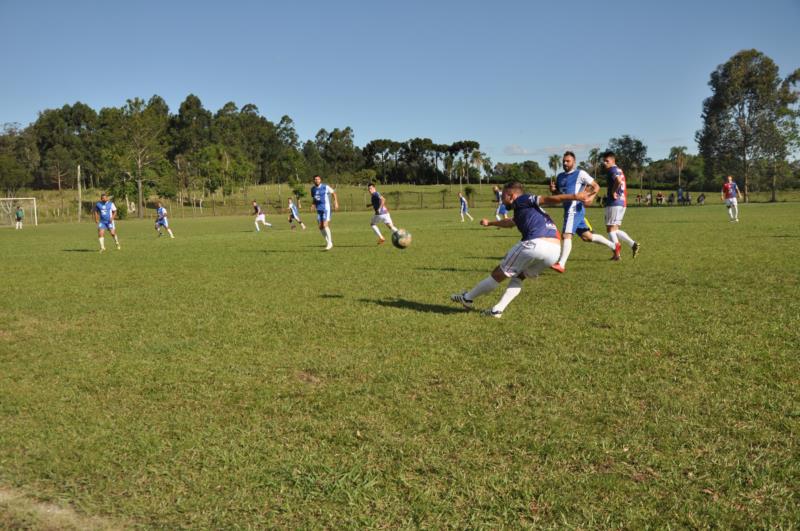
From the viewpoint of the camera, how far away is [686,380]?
191 inches

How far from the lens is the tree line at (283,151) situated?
261 ft

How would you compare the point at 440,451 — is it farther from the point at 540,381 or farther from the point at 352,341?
the point at 352,341

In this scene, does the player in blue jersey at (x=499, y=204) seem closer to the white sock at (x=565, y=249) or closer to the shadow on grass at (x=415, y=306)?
the white sock at (x=565, y=249)

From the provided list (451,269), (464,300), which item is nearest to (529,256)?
(464,300)

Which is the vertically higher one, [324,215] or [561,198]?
[561,198]

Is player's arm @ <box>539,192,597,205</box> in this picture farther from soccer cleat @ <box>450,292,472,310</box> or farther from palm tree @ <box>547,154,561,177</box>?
palm tree @ <box>547,154,561,177</box>

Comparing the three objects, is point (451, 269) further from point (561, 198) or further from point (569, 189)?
point (561, 198)

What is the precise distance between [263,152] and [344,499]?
5262 inches

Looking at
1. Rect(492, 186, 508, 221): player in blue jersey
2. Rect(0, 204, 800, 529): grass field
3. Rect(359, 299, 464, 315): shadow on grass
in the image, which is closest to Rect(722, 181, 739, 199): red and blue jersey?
Rect(492, 186, 508, 221): player in blue jersey

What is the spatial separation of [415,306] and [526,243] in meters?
2.07

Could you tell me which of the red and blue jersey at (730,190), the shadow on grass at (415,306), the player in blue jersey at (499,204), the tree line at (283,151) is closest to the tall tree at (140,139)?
the tree line at (283,151)

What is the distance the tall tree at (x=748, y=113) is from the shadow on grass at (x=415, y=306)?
83727 millimetres

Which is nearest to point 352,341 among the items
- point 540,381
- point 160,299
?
point 540,381

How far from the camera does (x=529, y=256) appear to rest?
23.2 feet
